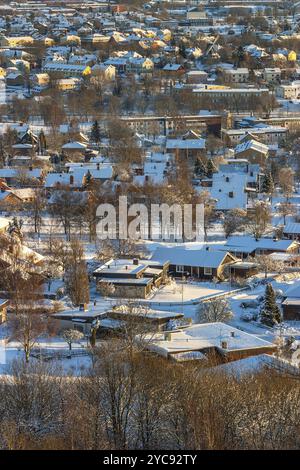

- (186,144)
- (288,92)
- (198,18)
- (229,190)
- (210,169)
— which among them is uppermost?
(229,190)

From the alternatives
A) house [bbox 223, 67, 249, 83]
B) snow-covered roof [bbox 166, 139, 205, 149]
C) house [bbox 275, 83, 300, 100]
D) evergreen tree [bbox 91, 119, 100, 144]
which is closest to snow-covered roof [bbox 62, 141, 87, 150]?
evergreen tree [bbox 91, 119, 100, 144]

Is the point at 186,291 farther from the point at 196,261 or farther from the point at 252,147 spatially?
the point at 252,147

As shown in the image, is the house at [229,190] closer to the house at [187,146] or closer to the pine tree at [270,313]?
the house at [187,146]

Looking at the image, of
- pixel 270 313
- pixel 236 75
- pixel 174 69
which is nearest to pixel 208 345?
pixel 270 313

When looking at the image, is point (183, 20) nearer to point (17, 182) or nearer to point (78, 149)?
point (78, 149)

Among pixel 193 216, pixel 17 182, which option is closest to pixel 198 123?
pixel 17 182
